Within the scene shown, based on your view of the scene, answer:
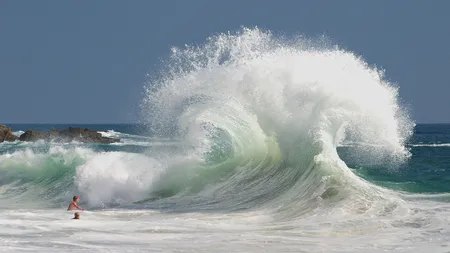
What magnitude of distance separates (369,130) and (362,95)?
92 cm

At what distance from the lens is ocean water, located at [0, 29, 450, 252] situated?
442 inches

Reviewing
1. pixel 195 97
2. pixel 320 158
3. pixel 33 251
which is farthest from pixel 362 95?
pixel 33 251

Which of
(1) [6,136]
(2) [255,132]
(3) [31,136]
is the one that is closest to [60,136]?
(3) [31,136]

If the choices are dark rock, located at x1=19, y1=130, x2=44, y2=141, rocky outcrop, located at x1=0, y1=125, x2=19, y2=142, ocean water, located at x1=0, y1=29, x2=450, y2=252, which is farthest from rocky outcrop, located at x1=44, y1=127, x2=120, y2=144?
ocean water, located at x1=0, y1=29, x2=450, y2=252

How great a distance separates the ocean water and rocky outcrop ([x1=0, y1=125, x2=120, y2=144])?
4078cm

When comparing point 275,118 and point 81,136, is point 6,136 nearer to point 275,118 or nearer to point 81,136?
point 81,136

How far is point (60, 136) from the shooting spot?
6594 cm

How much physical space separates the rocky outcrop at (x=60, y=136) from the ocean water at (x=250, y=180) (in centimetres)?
4078

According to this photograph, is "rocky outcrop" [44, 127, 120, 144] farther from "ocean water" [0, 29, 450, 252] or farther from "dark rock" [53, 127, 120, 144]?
"ocean water" [0, 29, 450, 252]

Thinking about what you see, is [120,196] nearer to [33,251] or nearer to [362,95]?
[362,95]

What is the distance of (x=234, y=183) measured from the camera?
740 inches

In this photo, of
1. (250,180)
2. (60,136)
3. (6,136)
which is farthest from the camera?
(60,136)

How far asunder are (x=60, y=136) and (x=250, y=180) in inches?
1964

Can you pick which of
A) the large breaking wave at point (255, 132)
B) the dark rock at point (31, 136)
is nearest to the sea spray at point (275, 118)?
the large breaking wave at point (255, 132)
